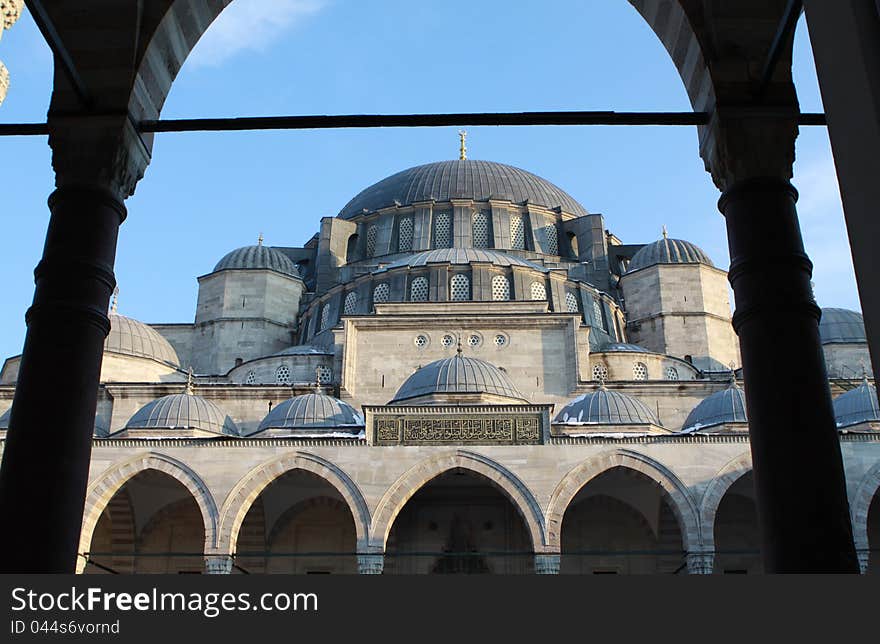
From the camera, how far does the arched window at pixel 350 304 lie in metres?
28.8

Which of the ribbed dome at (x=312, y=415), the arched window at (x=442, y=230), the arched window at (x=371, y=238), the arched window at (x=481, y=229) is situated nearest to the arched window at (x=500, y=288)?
the arched window at (x=481, y=229)

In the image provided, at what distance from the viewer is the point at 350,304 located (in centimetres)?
2906

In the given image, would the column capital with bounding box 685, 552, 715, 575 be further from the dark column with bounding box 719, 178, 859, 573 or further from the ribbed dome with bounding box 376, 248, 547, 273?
the dark column with bounding box 719, 178, 859, 573

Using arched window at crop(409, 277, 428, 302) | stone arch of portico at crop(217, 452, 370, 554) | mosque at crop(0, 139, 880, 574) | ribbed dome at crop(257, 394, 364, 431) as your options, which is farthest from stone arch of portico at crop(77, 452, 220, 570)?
arched window at crop(409, 277, 428, 302)

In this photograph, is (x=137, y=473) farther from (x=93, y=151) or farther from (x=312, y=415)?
(x=93, y=151)

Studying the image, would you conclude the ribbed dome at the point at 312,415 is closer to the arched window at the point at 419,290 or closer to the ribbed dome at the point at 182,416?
the ribbed dome at the point at 182,416

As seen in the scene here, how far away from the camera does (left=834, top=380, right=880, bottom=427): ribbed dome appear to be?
70.6 feet

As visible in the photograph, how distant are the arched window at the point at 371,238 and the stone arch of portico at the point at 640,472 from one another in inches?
626

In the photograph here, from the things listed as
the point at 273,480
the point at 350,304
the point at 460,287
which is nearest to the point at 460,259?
the point at 460,287

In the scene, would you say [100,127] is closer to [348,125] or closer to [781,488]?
[348,125]

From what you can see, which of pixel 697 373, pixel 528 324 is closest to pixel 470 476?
pixel 528 324

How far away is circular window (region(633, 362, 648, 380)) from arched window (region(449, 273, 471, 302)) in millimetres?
4699

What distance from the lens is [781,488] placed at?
4355 mm

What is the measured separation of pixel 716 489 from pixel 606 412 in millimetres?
3047
